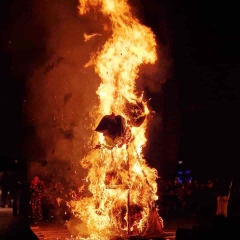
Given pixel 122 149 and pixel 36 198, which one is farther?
pixel 36 198

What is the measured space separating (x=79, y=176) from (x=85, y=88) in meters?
2.83

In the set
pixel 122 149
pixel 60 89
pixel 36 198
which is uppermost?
pixel 60 89

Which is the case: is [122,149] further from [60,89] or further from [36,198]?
[60,89]

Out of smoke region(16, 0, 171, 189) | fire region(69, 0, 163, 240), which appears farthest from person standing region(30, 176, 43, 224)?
fire region(69, 0, 163, 240)

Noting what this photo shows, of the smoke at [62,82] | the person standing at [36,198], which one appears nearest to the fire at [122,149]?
the smoke at [62,82]

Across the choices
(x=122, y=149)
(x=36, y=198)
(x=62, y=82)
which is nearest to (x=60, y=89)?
(x=62, y=82)

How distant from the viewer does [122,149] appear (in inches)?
475

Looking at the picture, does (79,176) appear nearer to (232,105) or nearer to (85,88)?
(85,88)

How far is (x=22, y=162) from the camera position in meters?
18.2

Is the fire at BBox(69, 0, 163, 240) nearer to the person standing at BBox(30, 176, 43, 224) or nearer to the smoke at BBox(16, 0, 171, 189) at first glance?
the smoke at BBox(16, 0, 171, 189)

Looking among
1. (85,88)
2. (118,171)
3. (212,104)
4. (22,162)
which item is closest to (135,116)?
(118,171)

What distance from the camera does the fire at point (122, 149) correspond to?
37.9 feet

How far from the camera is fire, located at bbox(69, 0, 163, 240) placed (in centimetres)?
1156

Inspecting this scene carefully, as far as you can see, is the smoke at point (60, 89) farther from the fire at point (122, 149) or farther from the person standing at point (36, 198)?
the fire at point (122, 149)
